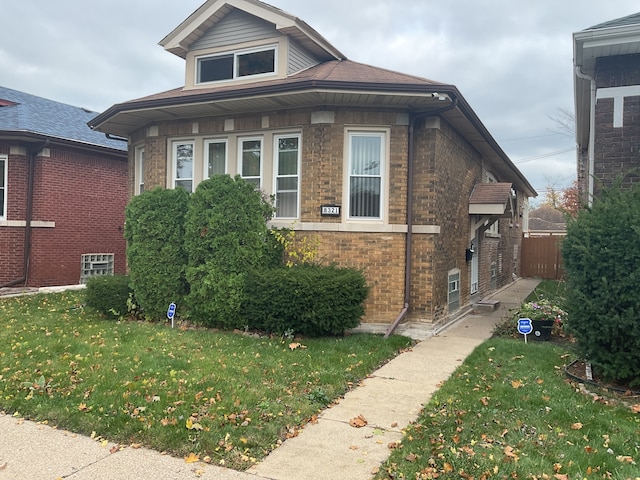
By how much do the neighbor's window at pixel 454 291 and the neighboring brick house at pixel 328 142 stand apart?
0.04 m

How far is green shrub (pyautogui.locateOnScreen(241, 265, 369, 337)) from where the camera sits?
7727 millimetres

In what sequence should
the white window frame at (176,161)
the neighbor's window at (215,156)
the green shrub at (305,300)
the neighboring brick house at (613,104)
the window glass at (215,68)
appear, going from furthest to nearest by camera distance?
the window glass at (215,68), the white window frame at (176,161), the neighbor's window at (215,156), the neighboring brick house at (613,104), the green shrub at (305,300)

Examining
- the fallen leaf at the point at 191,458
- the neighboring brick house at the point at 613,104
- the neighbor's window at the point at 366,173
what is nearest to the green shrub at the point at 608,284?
the neighboring brick house at the point at 613,104

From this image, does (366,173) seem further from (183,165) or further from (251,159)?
(183,165)

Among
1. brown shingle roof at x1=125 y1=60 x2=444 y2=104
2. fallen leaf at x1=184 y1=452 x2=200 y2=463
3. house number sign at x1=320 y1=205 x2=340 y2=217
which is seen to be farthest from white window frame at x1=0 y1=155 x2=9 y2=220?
fallen leaf at x1=184 y1=452 x2=200 y2=463

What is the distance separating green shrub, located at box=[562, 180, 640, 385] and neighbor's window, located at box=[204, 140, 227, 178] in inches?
258

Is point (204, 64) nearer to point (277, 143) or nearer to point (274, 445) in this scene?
point (277, 143)

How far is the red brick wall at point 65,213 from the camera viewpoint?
13.4 metres

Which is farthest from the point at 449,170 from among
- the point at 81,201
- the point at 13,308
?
the point at 81,201

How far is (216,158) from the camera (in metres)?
10.1

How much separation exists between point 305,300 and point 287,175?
2.69 metres

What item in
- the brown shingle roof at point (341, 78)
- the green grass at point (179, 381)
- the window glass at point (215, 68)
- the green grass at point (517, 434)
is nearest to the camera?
the green grass at point (517, 434)

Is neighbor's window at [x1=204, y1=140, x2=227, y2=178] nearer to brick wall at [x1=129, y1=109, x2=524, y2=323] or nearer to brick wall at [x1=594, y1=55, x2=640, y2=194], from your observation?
brick wall at [x1=129, y1=109, x2=524, y2=323]

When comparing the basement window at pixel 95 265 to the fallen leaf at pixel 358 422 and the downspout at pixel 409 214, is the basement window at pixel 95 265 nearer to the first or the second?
the downspout at pixel 409 214
